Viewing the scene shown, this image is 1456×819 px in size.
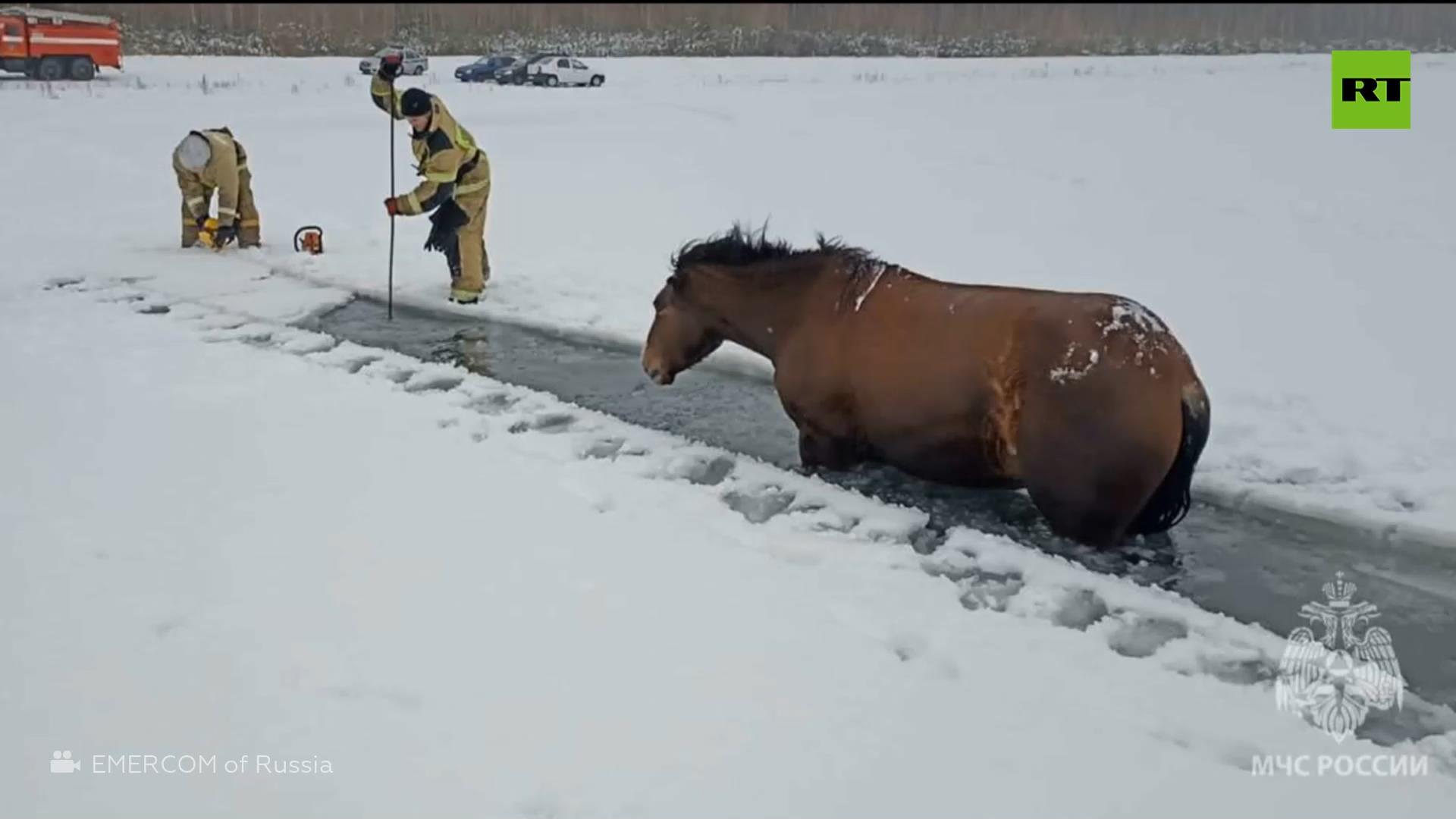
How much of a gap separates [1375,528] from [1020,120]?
58.3 feet

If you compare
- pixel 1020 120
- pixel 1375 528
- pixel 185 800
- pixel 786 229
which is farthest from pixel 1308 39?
pixel 185 800

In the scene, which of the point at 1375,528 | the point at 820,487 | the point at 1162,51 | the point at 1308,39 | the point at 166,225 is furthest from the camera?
the point at 1162,51

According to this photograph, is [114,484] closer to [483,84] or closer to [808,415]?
[808,415]

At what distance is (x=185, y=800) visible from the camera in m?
2.96

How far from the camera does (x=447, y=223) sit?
8891 mm

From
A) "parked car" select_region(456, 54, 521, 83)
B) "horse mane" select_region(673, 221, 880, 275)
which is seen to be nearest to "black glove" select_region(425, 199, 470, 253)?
"horse mane" select_region(673, 221, 880, 275)

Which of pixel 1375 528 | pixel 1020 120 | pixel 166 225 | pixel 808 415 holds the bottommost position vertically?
pixel 1375 528

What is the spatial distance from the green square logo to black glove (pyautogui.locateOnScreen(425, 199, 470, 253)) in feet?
52.2

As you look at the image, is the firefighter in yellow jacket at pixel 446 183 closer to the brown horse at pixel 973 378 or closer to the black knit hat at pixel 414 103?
the black knit hat at pixel 414 103

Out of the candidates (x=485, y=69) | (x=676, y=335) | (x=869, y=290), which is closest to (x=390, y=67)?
(x=676, y=335)

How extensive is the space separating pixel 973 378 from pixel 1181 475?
0.85m

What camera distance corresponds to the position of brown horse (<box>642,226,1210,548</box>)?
4258 mm

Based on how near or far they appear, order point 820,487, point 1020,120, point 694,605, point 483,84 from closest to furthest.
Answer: point 694,605, point 820,487, point 1020,120, point 483,84

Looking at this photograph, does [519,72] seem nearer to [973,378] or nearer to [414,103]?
[414,103]
